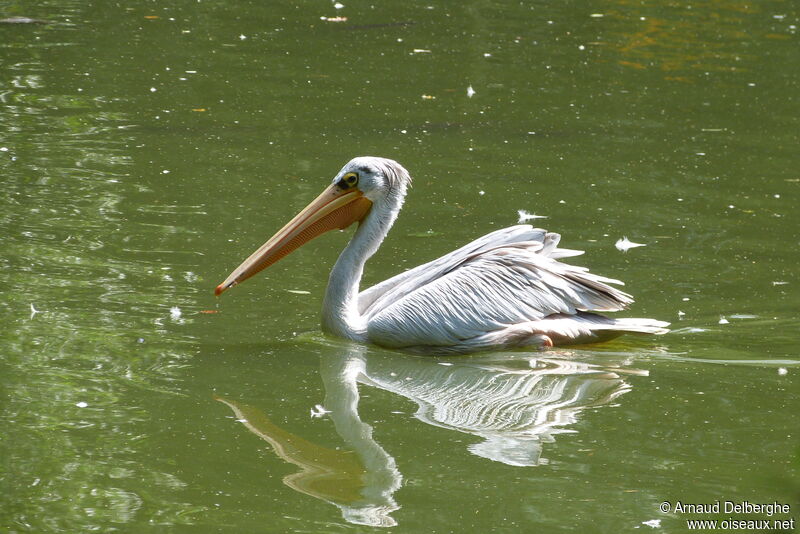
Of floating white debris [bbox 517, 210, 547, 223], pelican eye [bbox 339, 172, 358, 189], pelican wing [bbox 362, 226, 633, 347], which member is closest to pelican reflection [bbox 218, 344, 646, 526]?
pelican wing [bbox 362, 226, 633, 347]

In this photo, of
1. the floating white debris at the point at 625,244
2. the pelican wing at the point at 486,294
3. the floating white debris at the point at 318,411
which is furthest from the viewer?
the floating white debris at the point at 625,244

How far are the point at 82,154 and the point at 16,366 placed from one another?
3.19 m

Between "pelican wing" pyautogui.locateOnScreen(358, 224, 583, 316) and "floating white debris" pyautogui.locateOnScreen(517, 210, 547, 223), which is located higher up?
"pelican wing" pyautogui.locateOnScreen(358, 224, 583, 316)

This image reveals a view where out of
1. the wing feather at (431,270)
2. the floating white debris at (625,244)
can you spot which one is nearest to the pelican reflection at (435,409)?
the wing feather at (431,270)

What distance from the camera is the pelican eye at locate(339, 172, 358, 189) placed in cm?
572

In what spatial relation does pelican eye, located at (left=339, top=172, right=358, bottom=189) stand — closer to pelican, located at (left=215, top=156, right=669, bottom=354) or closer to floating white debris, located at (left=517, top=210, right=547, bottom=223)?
pelican, located at (left=215, top=156, right=669, bottom=354)

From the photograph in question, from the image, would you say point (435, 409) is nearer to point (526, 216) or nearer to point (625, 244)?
point (625, 244)

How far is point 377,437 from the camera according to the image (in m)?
4.40

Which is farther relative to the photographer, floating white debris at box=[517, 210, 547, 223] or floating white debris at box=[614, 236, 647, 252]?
floating white debris at box=[517, 210, 547, 223]

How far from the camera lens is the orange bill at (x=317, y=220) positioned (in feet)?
18.7

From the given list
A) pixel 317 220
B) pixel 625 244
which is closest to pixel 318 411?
pixel 317 220

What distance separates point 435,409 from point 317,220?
143 cm

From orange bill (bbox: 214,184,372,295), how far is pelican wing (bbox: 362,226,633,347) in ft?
1.37

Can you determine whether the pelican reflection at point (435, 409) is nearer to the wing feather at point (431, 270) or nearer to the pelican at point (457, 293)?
the pelican at point (457, 293)
